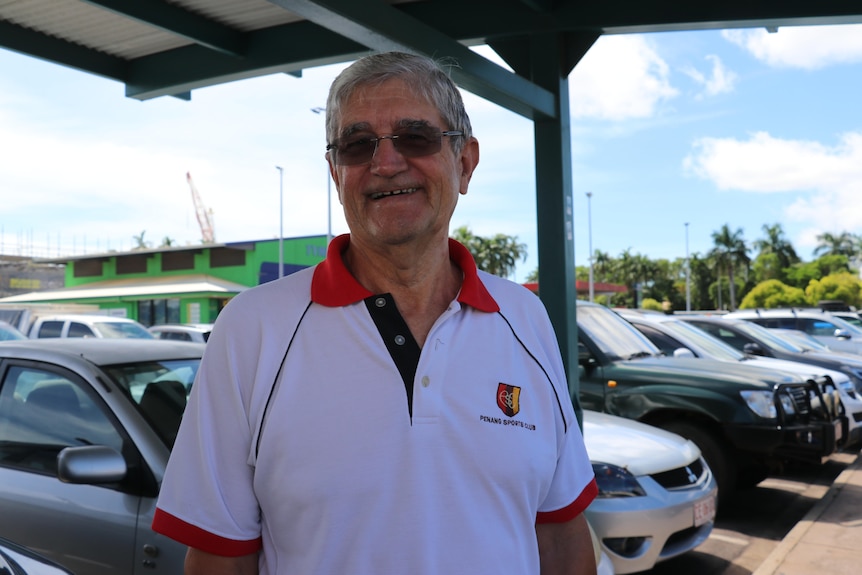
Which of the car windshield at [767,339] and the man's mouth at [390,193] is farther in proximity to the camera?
the car windshield at [767,339]

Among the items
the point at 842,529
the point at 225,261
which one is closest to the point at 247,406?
the point at 842,529

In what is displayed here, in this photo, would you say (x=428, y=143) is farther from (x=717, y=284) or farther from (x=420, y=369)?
(x=717, y=284)

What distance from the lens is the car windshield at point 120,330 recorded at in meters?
14.8

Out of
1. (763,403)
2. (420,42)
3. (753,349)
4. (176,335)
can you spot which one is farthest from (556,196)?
(176,335)

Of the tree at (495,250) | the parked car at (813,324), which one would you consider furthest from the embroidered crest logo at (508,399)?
the tree at (495,250)

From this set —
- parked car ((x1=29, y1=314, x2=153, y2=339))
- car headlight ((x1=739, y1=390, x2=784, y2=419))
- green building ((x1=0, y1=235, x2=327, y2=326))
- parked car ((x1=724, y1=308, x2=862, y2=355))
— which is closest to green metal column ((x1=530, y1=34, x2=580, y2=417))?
car headlight ((x1=739, y1=390, x2=784, y2=419))

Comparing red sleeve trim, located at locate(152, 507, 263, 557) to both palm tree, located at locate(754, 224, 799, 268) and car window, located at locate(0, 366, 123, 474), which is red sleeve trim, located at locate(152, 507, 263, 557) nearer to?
car window, located at locate(0, 366, 123, 474)

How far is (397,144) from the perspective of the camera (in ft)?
5.81

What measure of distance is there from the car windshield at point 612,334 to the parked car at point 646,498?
2.27m

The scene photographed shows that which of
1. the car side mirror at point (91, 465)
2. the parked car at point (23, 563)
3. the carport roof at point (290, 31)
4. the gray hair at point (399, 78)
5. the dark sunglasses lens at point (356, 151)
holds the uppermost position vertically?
the carport roof at point (290, 31)

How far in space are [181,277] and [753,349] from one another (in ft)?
121

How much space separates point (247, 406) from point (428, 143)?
712 millimetres

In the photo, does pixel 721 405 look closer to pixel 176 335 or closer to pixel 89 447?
pixel 89 447

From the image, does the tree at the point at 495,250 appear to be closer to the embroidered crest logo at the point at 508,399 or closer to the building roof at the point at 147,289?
the building roof at the point at 147,289
